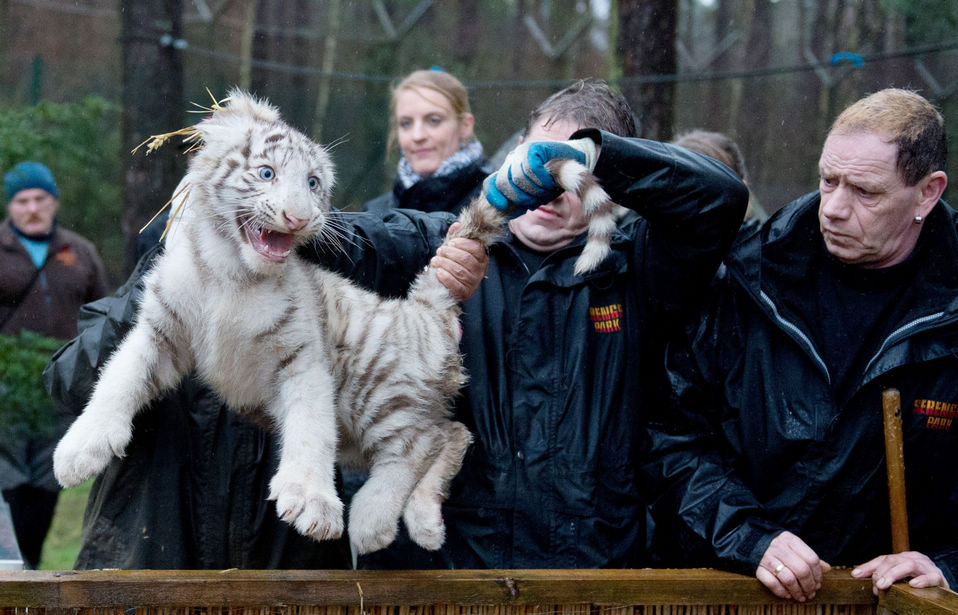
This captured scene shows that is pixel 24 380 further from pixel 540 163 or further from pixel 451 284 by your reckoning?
pixel 540 163

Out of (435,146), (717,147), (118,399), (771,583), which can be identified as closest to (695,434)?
(771,583)

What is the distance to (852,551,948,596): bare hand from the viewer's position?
2150 millimetres

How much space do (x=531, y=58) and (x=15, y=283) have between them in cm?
666

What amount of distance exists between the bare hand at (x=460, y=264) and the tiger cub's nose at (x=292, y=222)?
0.43m

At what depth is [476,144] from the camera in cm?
479

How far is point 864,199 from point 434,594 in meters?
1.58

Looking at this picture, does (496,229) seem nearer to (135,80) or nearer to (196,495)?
(196,495)

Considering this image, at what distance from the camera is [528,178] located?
2125 mm

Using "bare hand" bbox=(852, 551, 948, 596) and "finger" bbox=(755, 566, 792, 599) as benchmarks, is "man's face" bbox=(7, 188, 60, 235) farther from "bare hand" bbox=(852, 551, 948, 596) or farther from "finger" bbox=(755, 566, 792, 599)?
"bare hand" bbox=(852, 551, 948, 596)

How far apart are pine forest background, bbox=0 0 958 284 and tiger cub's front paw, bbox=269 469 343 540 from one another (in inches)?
175

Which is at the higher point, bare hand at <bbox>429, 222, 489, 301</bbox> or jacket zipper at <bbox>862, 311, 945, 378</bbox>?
bare hand at <bbox>429, 222, 489, 301</bbox>

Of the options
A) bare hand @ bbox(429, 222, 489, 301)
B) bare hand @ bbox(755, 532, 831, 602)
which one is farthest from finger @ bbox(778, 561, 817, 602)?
bare hand @ bbox(429, 222, 489, 301)

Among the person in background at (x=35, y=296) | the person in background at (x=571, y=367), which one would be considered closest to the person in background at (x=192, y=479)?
the person in background at (x=571, y=367)

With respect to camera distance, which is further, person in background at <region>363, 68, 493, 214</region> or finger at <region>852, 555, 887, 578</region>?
person in background at <region>363, 68, 493, 214</region>
